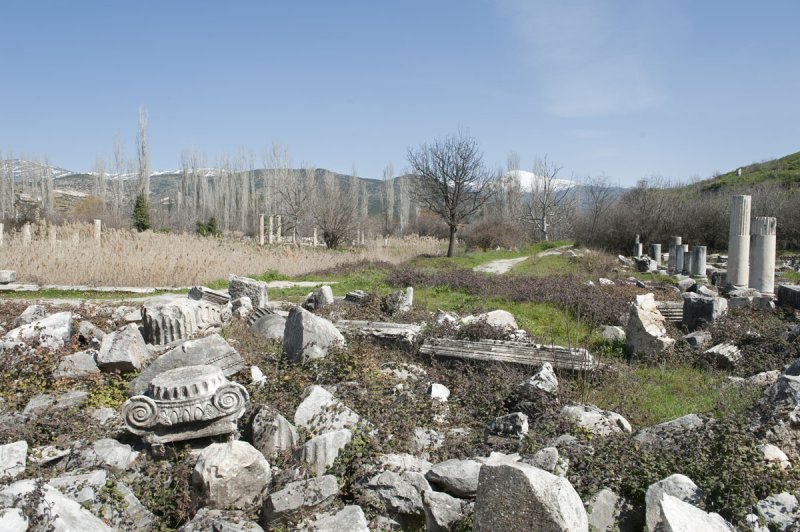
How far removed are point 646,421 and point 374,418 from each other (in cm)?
281

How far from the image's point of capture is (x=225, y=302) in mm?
10680

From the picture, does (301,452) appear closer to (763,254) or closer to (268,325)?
(268,325)

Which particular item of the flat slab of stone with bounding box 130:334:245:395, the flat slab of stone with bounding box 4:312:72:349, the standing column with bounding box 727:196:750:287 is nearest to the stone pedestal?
the standing column with bounding box 727:196:750:287

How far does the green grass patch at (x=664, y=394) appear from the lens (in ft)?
19.5

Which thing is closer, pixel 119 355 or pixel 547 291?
pixel 119 355

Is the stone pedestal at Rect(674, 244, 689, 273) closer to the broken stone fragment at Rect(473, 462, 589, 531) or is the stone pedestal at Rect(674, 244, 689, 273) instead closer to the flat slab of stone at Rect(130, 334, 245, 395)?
the flat slab of stone at Rect(130, 334, 245, 395)

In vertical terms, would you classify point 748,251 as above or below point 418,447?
above

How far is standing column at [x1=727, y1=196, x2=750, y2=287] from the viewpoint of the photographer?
16.8 m

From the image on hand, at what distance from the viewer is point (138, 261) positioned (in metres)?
16.2

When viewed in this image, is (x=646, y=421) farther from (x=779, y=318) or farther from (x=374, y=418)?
(x=779, y=318)

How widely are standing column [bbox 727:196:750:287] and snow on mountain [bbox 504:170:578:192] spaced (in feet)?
80.5

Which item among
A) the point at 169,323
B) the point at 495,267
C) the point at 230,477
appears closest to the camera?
the point at 230,477

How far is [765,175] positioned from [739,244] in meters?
40.0

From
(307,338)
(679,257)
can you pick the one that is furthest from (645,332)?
(679,257)
